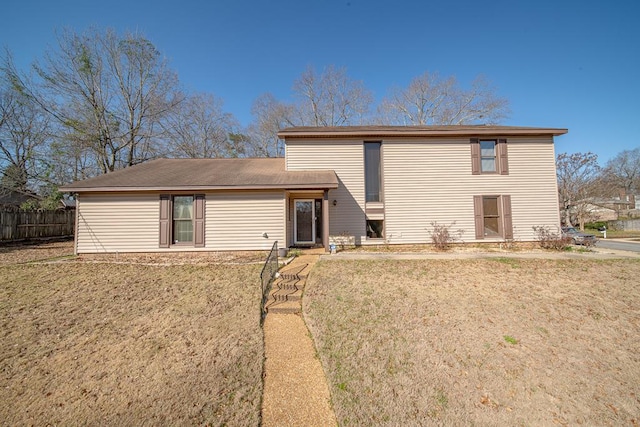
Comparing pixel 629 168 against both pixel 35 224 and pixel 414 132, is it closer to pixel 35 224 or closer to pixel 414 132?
pixel 414 132

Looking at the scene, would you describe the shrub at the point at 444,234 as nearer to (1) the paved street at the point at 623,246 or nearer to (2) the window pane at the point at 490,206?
(2) the window pane at the point at 490,206

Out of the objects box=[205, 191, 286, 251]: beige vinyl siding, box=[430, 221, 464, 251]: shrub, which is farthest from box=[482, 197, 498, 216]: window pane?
box=[205, 191, 286, 251]: beige vinyl siding

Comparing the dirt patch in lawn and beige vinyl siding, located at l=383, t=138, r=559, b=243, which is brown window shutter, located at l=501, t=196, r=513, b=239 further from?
the dirt patch in lawn

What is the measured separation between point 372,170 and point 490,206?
17.9 feet

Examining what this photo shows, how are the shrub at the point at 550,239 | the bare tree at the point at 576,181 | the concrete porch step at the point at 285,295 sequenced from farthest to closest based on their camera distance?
1. the bare tree at the point at 576,181
2. the shrub at the point at 550,239
3. the concrete porch step at the point at 285,295

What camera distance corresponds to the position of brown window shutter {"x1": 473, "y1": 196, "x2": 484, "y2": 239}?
11.1 metres

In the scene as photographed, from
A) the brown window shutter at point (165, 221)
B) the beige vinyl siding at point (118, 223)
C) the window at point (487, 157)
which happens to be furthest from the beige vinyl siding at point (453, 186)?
the beige vinyl siding at point (118, 223)

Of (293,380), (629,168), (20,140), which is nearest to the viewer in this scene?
(293,380)

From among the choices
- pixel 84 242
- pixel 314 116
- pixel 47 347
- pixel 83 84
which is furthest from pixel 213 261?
pixel 314 116

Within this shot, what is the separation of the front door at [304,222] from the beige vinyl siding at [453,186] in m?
3.24

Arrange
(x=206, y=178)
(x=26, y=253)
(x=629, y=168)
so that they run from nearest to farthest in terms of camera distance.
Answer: (x=206, y=178) < (x=26, y=253) < (x=629, y=168)

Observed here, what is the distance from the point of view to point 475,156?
37.1 feet

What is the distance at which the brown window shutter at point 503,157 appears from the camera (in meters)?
11.3

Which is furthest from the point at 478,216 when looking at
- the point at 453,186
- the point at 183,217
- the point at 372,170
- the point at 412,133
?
the point at 183,217
